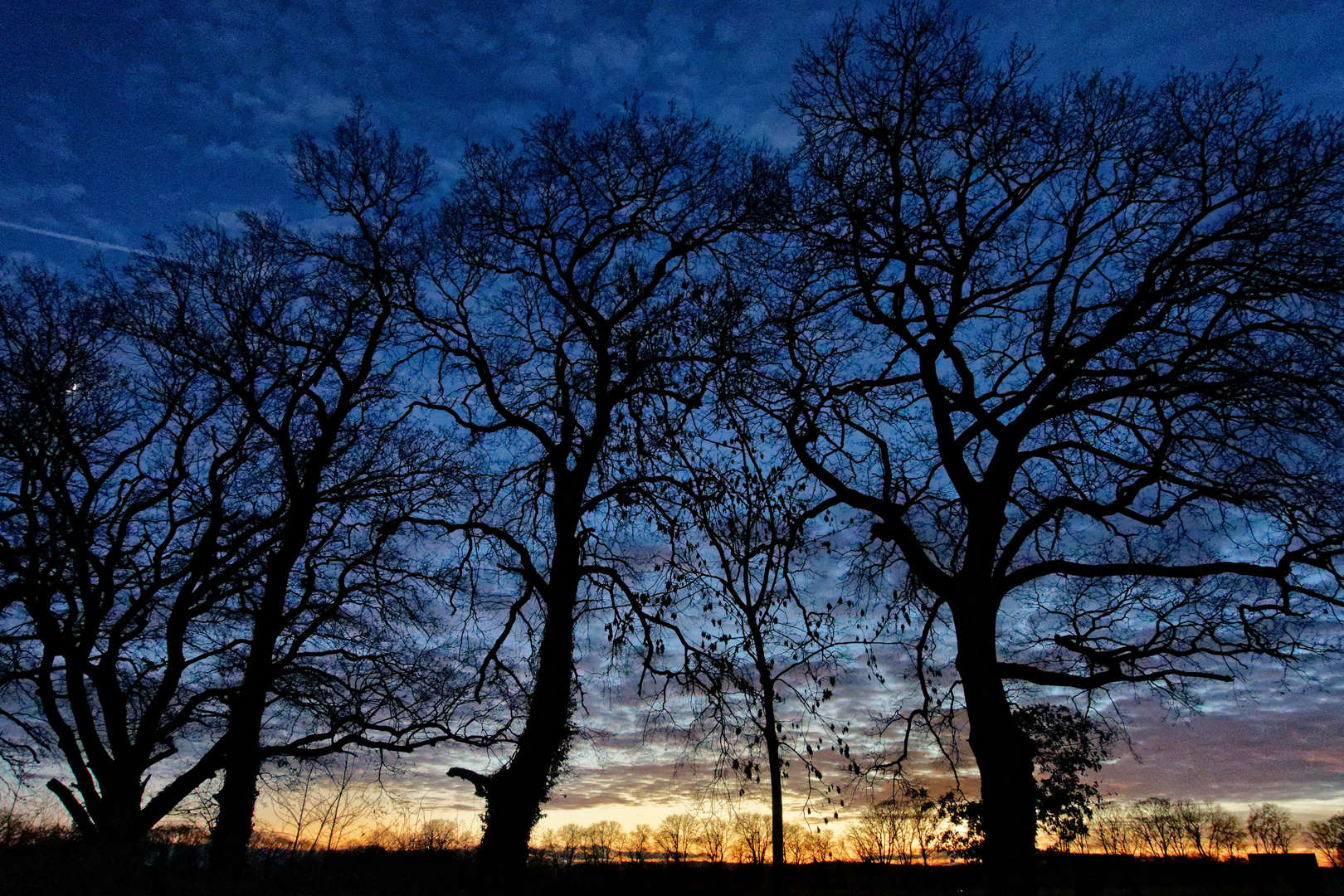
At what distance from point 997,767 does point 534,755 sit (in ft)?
19.0

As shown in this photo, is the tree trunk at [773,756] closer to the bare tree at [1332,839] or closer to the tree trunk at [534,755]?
the tree trunk at [534,755]

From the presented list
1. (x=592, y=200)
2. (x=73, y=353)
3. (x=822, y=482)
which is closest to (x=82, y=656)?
(x=73, y=353)

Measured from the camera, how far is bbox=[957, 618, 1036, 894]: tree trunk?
8469mm

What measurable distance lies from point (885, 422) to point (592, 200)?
6055 millimetres

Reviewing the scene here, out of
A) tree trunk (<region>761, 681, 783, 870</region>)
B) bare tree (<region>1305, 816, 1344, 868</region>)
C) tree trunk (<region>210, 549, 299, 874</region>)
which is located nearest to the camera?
tree trunk (<region>761, 681, 783, 870</region>)

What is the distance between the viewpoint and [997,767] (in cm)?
902

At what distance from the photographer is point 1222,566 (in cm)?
999

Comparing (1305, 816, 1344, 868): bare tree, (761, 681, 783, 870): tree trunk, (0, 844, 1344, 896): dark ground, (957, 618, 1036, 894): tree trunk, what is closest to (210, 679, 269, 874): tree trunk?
(0, 844, 1344, 896): dark ground

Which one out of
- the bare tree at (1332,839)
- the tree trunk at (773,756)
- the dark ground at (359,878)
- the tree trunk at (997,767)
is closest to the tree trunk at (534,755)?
the dark ground at (359,878)

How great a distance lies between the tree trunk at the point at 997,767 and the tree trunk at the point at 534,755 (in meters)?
5.38

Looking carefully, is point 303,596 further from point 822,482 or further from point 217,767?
point 822,482

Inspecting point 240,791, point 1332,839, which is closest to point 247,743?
point 240,791

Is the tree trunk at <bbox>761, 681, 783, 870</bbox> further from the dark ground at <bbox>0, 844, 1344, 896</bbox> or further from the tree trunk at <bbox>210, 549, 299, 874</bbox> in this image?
the tree trunk at <bbox>210, 549, 299, 874</bbox>

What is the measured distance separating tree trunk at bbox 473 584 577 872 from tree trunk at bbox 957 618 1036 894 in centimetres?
538
